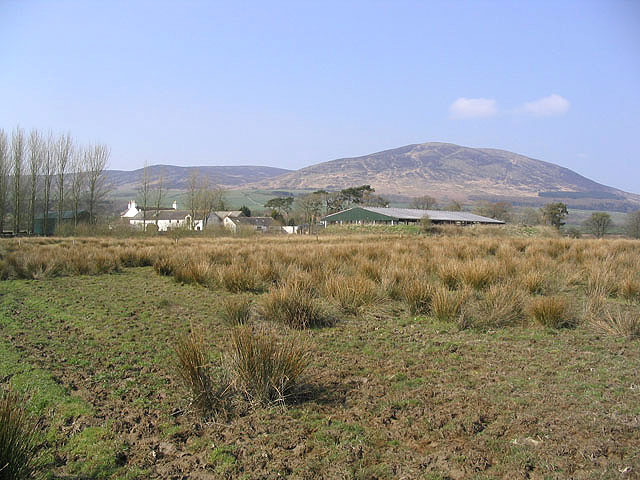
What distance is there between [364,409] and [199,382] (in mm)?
1387

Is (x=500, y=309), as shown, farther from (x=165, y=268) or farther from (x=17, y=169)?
(x=17, y=169)

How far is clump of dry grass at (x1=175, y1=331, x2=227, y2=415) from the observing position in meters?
3.98

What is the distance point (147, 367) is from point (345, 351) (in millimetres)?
2249

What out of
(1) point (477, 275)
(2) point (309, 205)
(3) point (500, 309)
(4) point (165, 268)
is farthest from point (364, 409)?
(2) point (309, 205)

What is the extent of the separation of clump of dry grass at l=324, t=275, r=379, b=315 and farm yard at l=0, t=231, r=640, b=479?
0.03m

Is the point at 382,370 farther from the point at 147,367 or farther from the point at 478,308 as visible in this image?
the point at 478,308

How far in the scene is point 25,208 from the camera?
4809 cm

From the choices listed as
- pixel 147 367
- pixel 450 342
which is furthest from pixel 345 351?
pixel 147 367

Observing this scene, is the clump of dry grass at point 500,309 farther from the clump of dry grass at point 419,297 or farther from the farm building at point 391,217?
the farm building at point 391,217

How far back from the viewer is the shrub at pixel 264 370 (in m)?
4.20

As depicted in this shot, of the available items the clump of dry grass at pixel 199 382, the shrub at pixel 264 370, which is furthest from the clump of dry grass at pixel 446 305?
the clump of dry grass at pixel 199 382

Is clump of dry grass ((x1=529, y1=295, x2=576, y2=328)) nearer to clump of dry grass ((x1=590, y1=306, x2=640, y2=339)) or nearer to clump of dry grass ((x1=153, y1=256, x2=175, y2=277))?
clump of dry grass ((x1=590, y1=306, x2=640, y2=339))

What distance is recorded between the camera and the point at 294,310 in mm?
7258

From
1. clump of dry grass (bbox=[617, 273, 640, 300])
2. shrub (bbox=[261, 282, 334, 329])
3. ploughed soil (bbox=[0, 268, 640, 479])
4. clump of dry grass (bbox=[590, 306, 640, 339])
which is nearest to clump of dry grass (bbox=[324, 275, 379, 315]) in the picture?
shrub (bbox=[261, 282, 334, 329])
